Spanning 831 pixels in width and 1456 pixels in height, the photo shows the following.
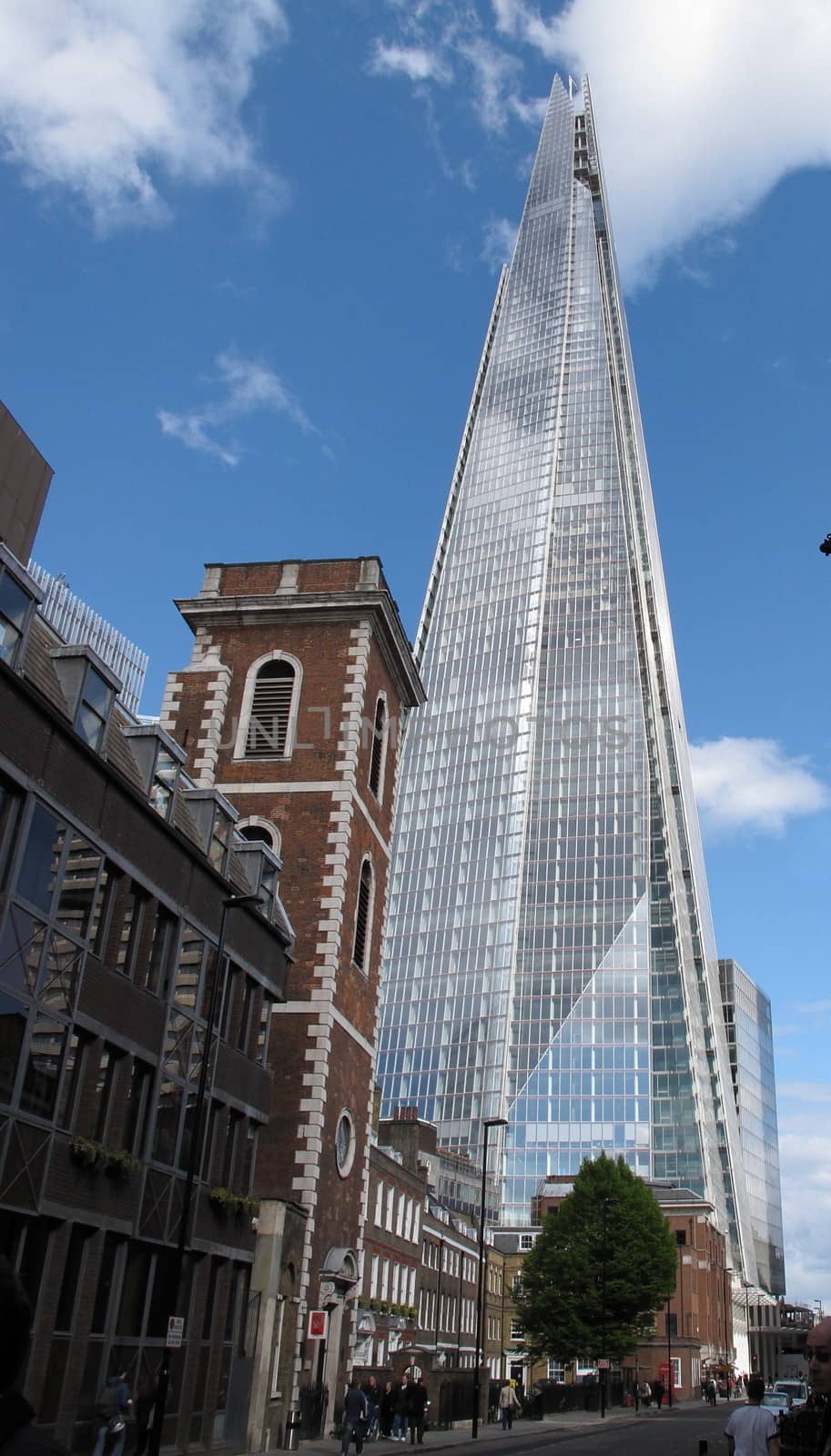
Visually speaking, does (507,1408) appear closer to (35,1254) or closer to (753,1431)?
(35,1254)

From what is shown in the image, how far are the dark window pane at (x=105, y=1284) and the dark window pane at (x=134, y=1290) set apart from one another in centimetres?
46

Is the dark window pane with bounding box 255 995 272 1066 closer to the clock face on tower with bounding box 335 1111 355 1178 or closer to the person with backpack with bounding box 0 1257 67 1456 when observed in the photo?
the clock face on tower with bounding box 335 1111 355 1178

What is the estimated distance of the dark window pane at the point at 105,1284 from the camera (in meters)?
22.6

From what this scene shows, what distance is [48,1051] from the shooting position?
21.0m

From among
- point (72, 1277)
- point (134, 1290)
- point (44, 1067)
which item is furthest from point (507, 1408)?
point (44, 1067)

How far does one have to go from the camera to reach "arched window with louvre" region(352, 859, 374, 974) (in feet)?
135

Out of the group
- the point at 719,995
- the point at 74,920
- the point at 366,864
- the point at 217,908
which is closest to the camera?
the point at 74,920

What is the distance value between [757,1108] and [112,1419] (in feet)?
553

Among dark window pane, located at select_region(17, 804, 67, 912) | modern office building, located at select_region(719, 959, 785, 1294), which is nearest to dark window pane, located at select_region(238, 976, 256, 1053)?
dark window pane, located at select_region(17, 804, 67, 912)

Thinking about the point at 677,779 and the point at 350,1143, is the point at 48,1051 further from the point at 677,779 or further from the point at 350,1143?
the point at 677,779

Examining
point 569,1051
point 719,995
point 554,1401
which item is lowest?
point 554,1401

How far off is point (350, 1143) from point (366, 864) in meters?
9.07

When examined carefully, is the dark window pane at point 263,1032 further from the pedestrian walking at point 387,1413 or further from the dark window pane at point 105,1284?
the pedestrian walking at point 387,1413

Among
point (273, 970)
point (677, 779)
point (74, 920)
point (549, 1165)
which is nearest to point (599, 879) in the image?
point (677, 779)
